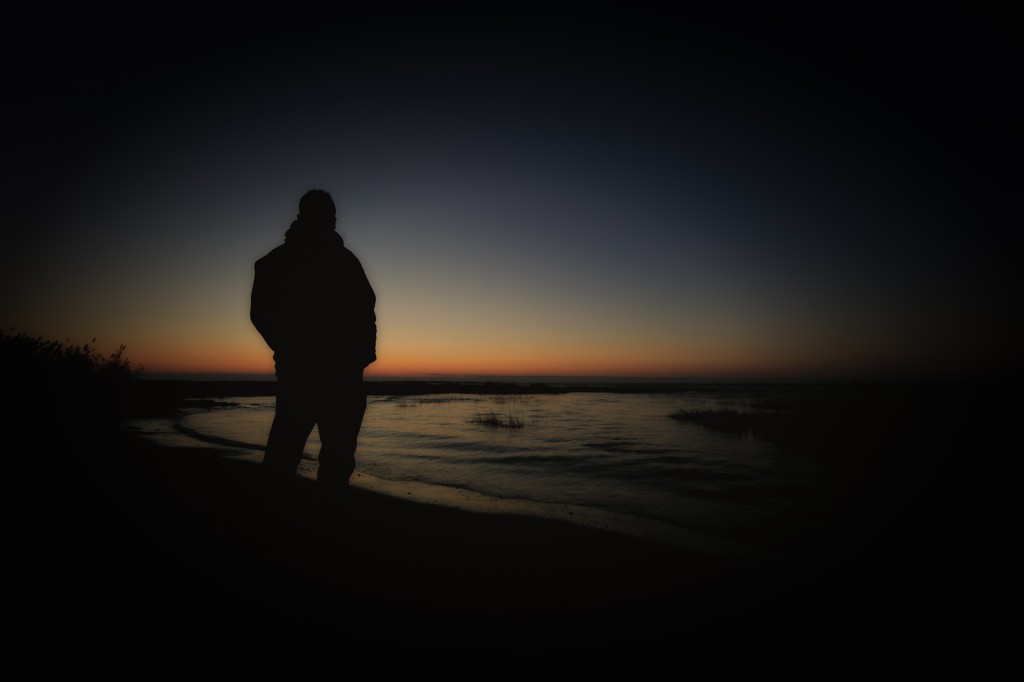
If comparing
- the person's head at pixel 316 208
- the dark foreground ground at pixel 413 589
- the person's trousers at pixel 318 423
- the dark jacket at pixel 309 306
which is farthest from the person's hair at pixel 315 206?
the dark foreground ground at pixel 413 589

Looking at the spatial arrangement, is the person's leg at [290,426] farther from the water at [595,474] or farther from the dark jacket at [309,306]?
the water at [595,474]

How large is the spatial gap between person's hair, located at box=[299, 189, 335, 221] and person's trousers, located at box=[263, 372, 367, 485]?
6.34 feet

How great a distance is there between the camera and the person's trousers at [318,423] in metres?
4.99

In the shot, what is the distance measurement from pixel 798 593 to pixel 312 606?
399 centimetres

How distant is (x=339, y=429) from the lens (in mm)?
5176

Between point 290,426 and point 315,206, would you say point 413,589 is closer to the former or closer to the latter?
point 290,426

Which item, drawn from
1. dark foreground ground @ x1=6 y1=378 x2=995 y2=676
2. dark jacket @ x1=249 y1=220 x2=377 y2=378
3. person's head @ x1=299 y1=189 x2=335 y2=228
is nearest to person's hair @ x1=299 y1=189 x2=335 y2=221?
person's head @ x1=299 y1=189 x2=335 y2=228

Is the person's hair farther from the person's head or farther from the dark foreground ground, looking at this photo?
the dark foreground ground

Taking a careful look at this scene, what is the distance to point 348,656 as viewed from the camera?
2.42 metres

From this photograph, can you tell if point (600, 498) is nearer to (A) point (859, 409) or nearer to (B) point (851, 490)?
(B) point (851, 490)

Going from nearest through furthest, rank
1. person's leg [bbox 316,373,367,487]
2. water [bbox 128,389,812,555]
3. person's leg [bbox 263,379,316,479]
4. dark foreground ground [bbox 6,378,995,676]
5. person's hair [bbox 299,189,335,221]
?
dark foreground ground [bbox 6,378,995,676] → person's leg [bbox 263,379,316,479] → person's leg [bbox 316,373,367,487] → person's hair [bbox 299,189,335,221] → water [bbox 128,389,812,555]

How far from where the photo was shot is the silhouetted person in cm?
500

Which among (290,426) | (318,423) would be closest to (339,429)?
(318,423)

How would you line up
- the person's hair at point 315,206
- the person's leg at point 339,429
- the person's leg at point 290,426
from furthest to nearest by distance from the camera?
the person's hair at point 315,206 < the person's leg at point 339,429 < the person's leg at point 290,426
